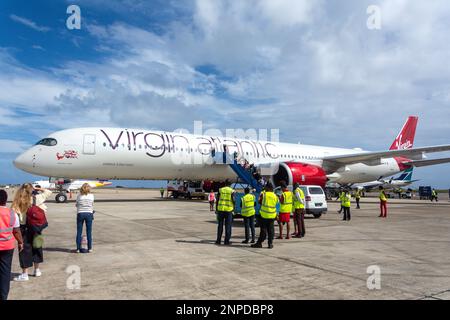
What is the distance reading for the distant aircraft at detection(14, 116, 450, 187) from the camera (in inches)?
827

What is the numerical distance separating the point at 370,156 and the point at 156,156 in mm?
15742

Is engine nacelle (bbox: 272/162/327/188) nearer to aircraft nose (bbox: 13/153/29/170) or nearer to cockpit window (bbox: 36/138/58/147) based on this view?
cockpit window (bbox: 36/138/58/147)

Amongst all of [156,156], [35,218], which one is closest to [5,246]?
[35,218]

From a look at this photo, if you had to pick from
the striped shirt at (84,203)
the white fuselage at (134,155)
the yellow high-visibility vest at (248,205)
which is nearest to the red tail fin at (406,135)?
the white fuselage at (134,155)

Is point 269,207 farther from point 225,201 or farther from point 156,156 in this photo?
point 156,156

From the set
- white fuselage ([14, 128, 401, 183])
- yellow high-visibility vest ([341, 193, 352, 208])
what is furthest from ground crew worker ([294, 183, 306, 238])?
white fuselage ([14, 128, 401, 183])

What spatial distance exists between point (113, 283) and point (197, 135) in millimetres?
21385

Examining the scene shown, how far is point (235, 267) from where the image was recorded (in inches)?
269

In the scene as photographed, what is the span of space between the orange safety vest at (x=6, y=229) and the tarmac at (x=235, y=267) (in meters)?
0.83

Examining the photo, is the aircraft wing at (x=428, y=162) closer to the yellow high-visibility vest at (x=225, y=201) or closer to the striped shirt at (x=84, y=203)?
the yellow high-visibility vest at (x=225, y=201)

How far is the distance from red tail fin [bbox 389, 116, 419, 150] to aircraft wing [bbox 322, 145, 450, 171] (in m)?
11.2
